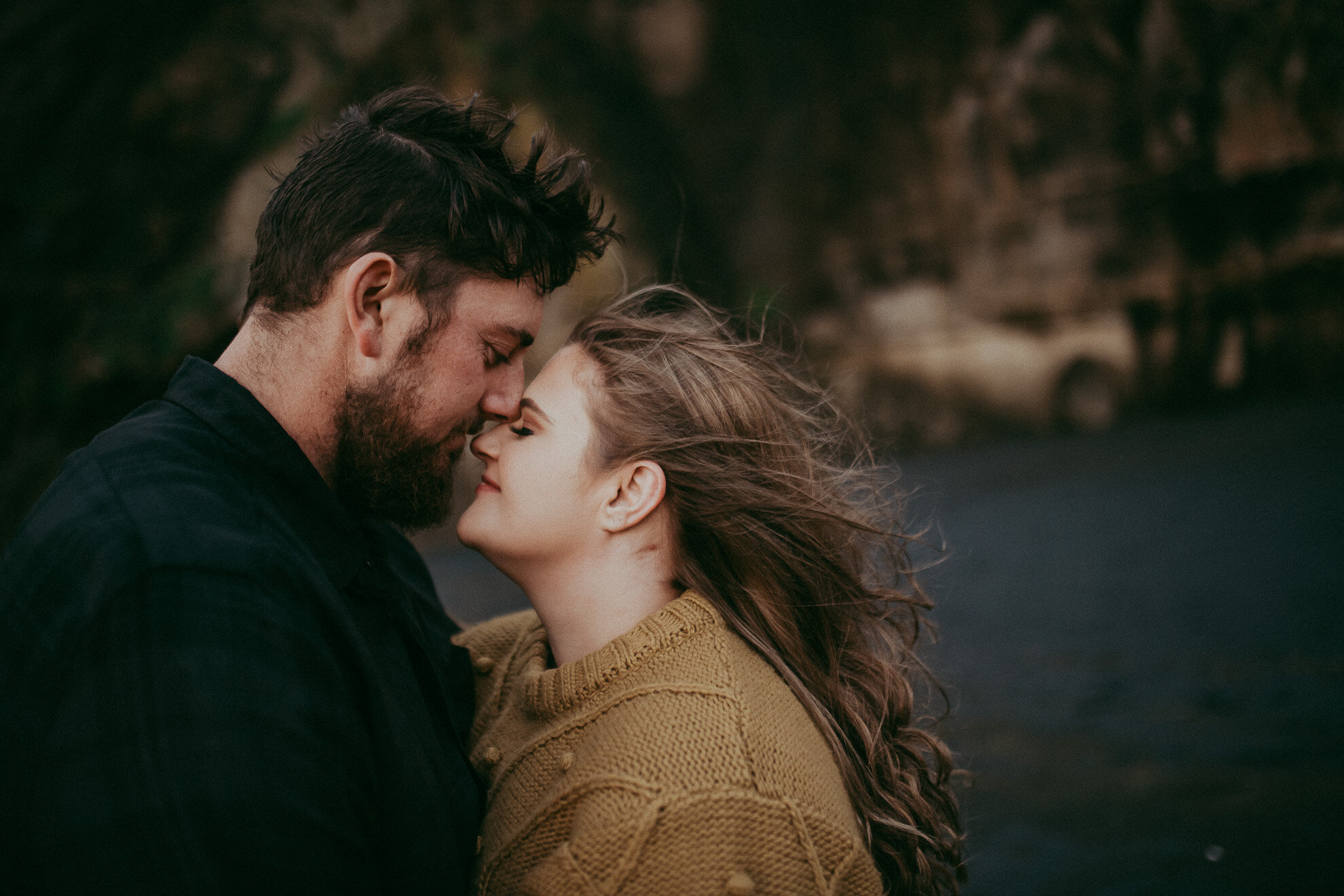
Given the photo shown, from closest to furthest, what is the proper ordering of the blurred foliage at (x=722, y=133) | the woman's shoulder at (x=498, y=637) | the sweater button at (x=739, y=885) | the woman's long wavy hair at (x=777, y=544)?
1. the sweater button at (x=739, y=885)
2. the woman's long wavy hair at (x=777, y=544)
3. the woman's shoulder at (x=498, y=637)
4. the blurred foliage at (x=722, y=133)

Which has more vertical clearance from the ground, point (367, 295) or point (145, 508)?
point (367, 295)

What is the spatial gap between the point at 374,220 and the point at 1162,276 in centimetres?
1053

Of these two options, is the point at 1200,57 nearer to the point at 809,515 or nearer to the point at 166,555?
the point at 809,515

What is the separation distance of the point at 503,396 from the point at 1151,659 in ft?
12.7

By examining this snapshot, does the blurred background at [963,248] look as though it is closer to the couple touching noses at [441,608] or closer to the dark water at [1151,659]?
the dark water at [1151,659]

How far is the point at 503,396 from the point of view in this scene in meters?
2.01

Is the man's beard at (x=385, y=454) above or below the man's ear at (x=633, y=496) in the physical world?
above

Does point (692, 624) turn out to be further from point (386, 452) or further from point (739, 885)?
point (386, 452)

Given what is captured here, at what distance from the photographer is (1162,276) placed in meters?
10.3

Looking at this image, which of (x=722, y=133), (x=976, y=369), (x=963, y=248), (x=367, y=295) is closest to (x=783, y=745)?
(x=367, y=295)

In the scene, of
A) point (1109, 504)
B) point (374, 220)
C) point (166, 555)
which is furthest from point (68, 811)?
point (1109, 504)

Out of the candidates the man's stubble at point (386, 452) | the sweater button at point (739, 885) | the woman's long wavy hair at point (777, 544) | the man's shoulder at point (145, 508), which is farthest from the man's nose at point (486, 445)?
the sweater button at point (739, 885)

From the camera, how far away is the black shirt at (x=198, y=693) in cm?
112

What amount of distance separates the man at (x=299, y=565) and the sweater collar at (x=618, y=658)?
0.62 feet
